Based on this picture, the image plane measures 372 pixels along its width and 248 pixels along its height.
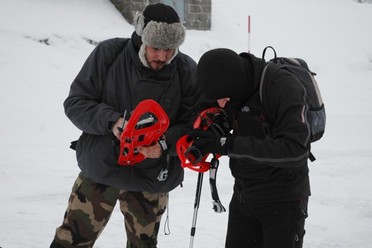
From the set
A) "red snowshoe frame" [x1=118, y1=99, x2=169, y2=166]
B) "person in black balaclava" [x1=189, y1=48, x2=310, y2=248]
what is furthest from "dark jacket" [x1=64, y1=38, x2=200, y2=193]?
"person in black balaclava" [x1=189, y1=48, x2=310, y2=248]

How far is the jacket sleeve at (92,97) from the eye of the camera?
8.64ft

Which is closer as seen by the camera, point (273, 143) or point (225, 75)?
point (273, 143)

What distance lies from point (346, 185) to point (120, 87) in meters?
3.96

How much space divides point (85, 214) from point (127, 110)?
0.64 meters

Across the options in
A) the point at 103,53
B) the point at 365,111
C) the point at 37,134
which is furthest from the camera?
the point at 365,111

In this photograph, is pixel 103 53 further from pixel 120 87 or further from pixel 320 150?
pixel 320 150

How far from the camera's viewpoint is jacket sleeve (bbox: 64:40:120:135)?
2.63 meters

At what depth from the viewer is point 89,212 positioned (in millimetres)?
2748

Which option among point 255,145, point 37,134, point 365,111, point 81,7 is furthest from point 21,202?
point 81,7

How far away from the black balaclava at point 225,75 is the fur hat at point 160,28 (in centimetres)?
40

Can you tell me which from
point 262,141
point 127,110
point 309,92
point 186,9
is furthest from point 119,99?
point 186,9

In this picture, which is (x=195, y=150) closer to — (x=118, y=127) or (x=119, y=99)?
(x=118, y=127)

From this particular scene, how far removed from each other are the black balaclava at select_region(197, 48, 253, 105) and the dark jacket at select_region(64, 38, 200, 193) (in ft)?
1.68

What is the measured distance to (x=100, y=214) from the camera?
277cm
